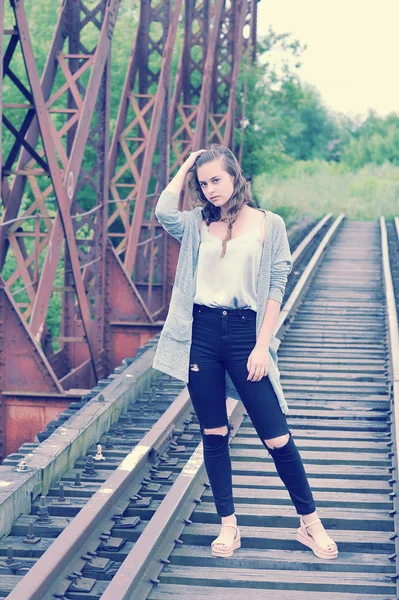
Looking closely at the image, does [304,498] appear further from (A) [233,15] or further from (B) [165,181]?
(A) [233,15]

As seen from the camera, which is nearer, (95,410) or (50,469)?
(50,469)

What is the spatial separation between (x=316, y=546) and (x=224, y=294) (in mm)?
1268

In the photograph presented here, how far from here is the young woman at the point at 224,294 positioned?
4586 millimetres

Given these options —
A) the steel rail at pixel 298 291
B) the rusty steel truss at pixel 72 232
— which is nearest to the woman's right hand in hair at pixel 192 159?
the rusty steel truss at pixel 72 232

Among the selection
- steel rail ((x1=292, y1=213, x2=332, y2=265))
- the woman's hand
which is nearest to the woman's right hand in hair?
the woman's hand

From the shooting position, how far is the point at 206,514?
217 inches

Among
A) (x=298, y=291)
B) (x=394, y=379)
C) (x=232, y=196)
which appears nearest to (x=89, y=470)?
(x=232, y=196)

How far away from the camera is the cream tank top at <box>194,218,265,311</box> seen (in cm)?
458

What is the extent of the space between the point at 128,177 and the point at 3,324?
19457mm

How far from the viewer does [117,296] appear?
11.5 m

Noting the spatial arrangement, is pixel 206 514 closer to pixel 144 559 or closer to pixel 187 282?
pixel 144 559

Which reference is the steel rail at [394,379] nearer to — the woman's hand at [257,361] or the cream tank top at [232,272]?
the woman's hand at [257,361]

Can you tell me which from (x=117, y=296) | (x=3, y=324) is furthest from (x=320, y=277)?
(x=3, y=324)

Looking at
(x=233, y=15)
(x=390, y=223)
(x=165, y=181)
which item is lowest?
(x=390, y=223)
